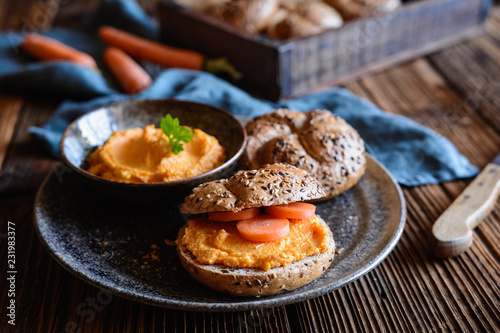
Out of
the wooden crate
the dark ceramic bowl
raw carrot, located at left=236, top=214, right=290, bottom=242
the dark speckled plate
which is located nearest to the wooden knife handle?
the dark speckled plate

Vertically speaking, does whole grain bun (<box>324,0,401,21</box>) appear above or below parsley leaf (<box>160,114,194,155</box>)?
above

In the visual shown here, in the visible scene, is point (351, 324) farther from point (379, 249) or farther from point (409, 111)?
point (409, 111)

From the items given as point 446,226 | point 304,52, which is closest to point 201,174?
point 446,226

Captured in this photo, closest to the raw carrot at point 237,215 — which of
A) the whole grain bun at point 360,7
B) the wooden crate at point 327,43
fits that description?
the wooden crate at point 327,43

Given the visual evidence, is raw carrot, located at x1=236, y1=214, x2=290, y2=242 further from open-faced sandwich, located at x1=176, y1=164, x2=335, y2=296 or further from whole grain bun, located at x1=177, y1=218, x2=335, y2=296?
whole grain bun, located at x1=177, y1=218, x2=335, y2=296

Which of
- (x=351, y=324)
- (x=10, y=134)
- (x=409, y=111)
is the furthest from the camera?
(x=409, y=111)

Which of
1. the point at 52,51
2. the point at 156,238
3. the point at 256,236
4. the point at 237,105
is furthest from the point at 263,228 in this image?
the point at 52,51
